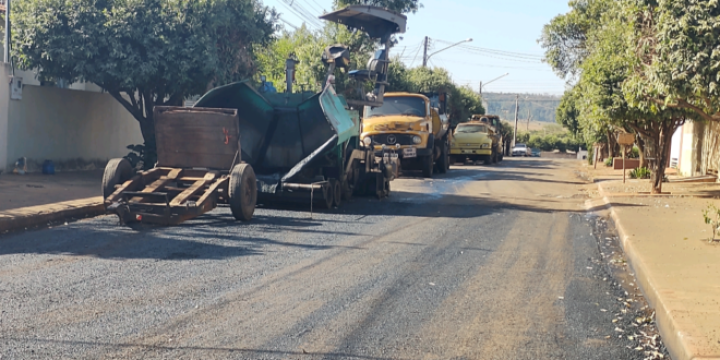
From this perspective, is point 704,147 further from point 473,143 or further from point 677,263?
point 677,263

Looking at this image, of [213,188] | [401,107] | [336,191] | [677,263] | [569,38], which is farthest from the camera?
[569,38]

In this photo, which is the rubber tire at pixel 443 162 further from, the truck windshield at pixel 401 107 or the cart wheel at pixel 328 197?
the cart wheel at pixel 328 197

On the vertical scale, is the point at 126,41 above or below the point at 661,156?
above

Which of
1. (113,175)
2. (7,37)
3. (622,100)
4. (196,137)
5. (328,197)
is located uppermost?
(7,37)

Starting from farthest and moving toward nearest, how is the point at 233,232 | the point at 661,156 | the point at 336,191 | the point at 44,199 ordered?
the point at 661,156
the point at 336,191
the point at 44,199
the point at 233,232

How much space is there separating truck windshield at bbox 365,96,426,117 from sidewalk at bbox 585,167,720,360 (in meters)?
7.57

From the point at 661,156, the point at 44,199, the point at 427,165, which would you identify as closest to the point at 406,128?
the point at 427,165

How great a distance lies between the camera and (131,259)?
8.10 meters

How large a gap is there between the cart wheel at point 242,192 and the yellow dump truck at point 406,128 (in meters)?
9.91

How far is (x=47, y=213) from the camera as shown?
10852mm

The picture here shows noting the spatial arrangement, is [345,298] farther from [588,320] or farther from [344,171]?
[344,171]

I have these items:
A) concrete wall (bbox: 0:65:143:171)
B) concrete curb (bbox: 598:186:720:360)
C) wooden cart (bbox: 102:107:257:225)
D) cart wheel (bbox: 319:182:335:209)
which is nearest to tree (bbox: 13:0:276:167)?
concrete wall (bbox: 0:65:143:171)

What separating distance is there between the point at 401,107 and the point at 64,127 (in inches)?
380

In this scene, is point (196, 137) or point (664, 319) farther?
point (196, 137)
